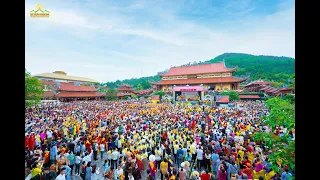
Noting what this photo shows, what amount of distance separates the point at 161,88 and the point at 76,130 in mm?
37645

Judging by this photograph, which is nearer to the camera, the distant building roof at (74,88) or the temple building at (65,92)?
the temple building at (65,92)

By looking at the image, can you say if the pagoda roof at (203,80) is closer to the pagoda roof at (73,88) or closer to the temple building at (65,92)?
the temple building at (65,92)

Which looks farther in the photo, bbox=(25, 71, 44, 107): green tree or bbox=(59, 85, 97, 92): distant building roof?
bbox=(59, 85, 97, 92): distant building roof

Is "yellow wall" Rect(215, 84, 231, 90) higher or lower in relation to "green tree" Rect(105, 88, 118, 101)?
higher


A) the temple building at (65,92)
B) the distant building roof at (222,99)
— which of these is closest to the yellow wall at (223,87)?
the distant building roof at (222,99)

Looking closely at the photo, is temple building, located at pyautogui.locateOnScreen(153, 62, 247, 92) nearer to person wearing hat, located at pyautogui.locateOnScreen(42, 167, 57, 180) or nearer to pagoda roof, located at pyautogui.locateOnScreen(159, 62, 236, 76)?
pagoda roof, located at pyautogui.locateOnScreen(159, 62, 236, 76)

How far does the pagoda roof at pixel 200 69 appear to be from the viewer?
41.2 meters

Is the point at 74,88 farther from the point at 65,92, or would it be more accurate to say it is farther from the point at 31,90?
the point at 31,90

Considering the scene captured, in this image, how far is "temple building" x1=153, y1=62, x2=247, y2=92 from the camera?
37.9m

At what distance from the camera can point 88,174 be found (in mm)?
5172

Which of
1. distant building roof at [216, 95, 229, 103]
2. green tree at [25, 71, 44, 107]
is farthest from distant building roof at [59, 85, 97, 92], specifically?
distant building roof at [216, 95, 229, 103]
